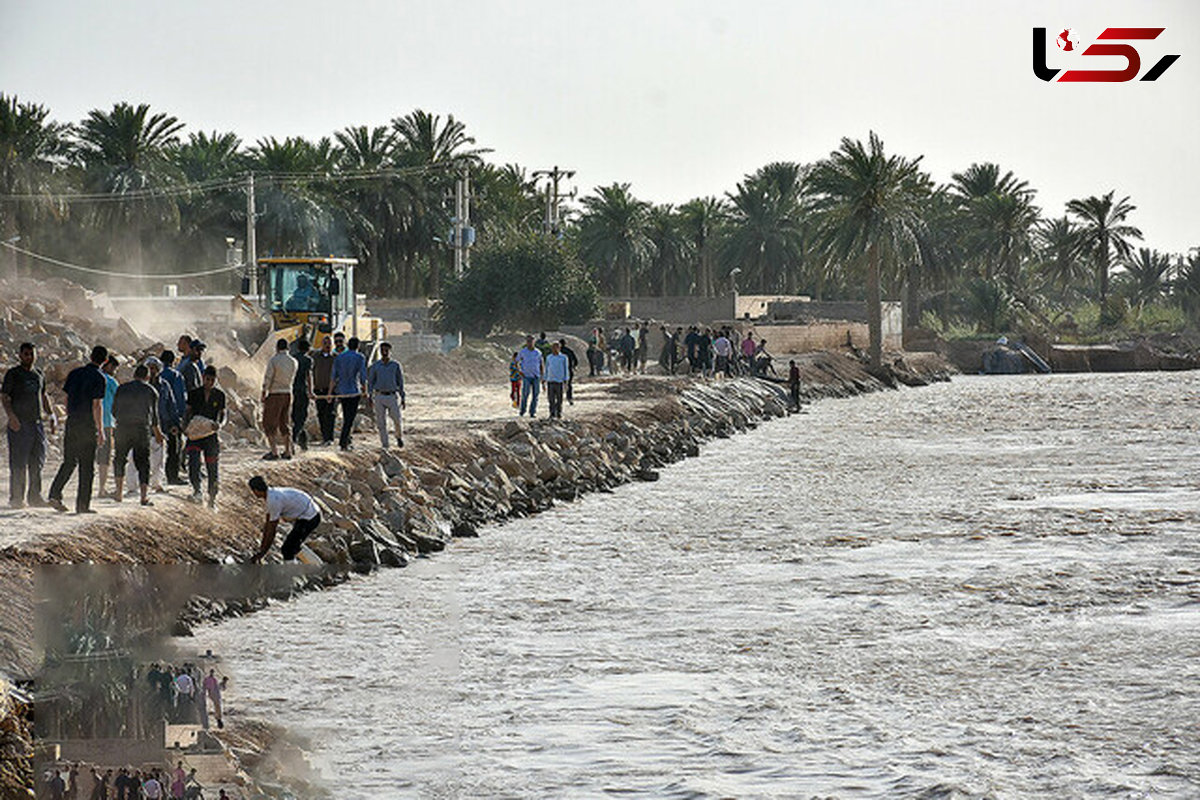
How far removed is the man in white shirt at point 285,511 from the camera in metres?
14.8

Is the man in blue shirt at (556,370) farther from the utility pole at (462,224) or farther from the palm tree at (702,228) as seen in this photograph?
the palm tree at (702,228)

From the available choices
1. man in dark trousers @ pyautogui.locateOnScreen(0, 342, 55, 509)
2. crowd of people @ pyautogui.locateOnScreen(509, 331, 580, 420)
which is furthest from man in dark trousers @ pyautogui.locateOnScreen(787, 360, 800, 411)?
man in dark trousers @ pyautogui.locateOnScreen(0, 342, 55, 509)

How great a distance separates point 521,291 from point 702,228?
2875cm

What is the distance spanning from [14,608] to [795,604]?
722cm

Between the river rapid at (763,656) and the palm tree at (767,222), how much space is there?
55.3 meters

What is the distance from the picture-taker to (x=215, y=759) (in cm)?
1023

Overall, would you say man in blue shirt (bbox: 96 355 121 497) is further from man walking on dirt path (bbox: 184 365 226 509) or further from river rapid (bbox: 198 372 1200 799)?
river rapid (bbox: 198 372 1200 799)

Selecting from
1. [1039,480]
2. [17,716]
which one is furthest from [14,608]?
[1039,480]

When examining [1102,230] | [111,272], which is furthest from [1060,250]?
[111,272]

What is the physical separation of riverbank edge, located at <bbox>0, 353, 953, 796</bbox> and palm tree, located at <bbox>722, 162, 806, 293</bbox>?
40.0m

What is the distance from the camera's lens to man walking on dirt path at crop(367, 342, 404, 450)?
65.8 feet

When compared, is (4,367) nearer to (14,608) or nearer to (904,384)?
(14,608)

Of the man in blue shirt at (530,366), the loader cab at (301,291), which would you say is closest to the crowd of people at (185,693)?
the man in blue shirt at (530,366)

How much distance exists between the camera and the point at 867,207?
60.9 m
